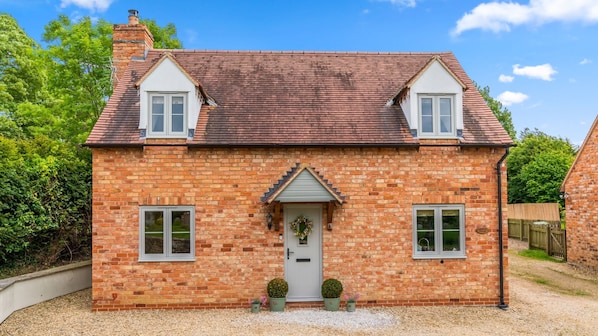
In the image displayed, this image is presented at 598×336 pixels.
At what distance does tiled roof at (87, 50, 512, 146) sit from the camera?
10.9m

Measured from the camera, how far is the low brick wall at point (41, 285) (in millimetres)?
9836

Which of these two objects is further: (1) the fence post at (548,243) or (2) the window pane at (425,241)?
(1) the fence post at (548,243)

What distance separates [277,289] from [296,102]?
17.2ft

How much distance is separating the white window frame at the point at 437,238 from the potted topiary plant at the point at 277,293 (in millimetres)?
3506

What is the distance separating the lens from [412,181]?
10961 mm

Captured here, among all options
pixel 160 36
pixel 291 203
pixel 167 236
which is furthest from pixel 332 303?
pixel 160 36

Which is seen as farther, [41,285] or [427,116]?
[427,116]

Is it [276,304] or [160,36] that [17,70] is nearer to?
[160,36]

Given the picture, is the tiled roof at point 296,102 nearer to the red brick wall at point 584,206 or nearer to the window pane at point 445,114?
the window pane at point 445,114

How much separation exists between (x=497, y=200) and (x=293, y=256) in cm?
561

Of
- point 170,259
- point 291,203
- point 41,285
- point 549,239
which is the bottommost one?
point 41,285

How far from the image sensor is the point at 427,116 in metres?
11.2

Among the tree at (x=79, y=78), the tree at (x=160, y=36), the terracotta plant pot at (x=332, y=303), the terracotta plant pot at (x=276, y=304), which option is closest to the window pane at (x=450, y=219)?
the terracotta plant pot at (x=332, y=303)

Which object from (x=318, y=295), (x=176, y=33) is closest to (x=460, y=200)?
(x=318, y=295)
